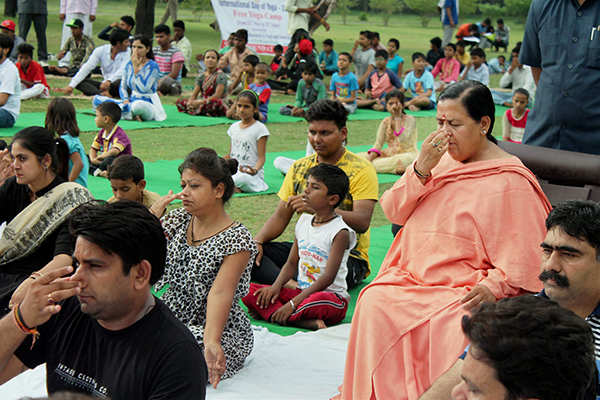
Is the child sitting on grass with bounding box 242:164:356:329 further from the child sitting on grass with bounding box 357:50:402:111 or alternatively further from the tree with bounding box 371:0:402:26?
the tree with bounding box 371:0:402:26

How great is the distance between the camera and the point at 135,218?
231 cm

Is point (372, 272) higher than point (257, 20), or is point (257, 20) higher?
point (257, 20)

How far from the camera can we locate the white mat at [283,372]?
12.0ft

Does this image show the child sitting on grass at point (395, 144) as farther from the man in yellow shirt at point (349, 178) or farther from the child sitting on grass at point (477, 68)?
the child sitting on grass at point (477, 68)

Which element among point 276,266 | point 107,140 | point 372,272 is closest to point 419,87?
point 107,140

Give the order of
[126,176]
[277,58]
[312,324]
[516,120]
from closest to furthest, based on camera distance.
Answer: [312,324], [126,176], [516,120], [277,58]

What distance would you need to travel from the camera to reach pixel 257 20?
59.0ft

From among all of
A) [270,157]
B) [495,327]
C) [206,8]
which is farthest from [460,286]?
[206,8]

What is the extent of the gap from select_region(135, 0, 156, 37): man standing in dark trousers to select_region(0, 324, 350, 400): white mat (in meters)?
14.9

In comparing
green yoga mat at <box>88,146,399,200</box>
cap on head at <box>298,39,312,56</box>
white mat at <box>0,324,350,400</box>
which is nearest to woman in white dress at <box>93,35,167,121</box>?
green yoga mat at <box>88,146,399,200</box>

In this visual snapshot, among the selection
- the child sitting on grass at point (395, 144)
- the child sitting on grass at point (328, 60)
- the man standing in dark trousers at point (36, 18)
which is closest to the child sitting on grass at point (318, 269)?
the child sitting on grass at point (395, 144)

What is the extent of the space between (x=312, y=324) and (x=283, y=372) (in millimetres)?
592

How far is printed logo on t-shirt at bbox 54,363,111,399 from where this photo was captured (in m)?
2.23

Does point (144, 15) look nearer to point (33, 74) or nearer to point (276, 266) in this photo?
point (33, 74)
